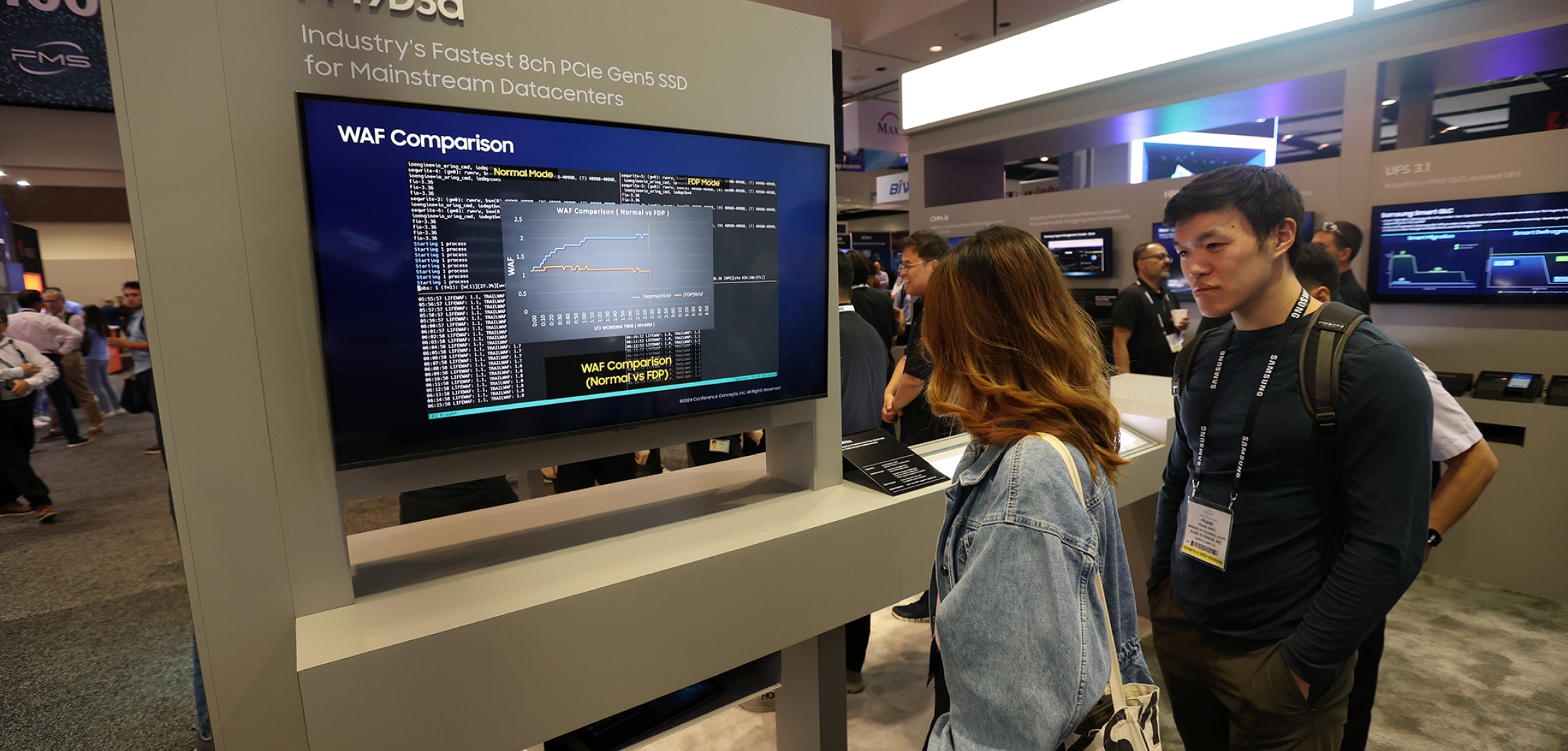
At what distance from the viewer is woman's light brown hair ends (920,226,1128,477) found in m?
1.05

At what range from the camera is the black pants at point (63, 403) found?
7.62 m

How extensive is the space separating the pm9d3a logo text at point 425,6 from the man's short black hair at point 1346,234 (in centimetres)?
456

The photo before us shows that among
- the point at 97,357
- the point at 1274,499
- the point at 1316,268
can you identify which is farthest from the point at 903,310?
the point at 97,357

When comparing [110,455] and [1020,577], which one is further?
[110,455]

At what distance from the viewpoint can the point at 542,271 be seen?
5.15ft

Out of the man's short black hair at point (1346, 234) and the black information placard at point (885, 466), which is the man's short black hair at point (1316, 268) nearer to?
the black information placard at point (885, 466)

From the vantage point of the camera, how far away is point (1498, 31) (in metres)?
3.47

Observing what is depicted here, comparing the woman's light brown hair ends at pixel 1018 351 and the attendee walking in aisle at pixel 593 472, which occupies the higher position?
the woman's light brown hair ends at pixel 1018 351

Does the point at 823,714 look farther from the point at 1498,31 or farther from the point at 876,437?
the point at 1498,31

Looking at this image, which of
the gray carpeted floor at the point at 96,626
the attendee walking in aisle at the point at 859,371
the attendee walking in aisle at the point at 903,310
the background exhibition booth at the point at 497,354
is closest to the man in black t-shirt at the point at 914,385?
the attendee walking in aisle at the point at 859,371

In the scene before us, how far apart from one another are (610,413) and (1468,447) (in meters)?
2.24

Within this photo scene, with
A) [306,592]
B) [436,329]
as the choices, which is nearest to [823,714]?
[306,592]

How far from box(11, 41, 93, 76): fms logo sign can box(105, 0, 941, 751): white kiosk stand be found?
188 inches

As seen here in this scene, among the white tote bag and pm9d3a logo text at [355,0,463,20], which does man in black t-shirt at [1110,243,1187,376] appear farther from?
pm9d3a logo text at [355,0,463,20]
